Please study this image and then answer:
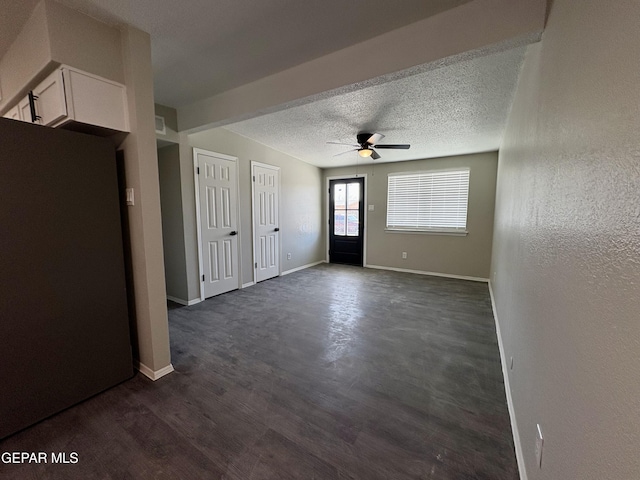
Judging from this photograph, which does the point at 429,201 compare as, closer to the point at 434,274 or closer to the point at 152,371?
the point at 434,274

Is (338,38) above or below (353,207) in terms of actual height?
above

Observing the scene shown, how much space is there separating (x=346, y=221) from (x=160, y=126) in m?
4.08

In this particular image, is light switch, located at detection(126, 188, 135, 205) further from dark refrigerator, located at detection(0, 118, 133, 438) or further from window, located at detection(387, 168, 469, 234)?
window, located at detection(387, 168, 469, 234)

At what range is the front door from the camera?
19.4ft

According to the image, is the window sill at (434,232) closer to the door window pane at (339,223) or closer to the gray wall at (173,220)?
the door window pane at (339,223)

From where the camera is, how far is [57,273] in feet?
5.26

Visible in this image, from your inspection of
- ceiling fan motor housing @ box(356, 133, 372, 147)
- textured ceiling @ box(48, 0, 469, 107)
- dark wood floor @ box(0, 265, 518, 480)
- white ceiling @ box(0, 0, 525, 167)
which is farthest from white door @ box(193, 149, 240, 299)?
ceiling fan motor housing @ box(356, 133, 372, 147)

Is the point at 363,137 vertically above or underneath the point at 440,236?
above

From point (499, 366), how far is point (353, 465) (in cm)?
154

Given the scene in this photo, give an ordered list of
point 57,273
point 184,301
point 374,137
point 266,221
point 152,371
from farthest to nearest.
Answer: point 266,221 < point 184,301 < point 374,137 < point 152,371 < point 57,273

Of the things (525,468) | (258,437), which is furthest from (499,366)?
(258,437)

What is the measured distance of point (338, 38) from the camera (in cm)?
182

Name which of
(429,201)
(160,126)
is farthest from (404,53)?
(429,201)

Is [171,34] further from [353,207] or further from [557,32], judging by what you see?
[353,207]
